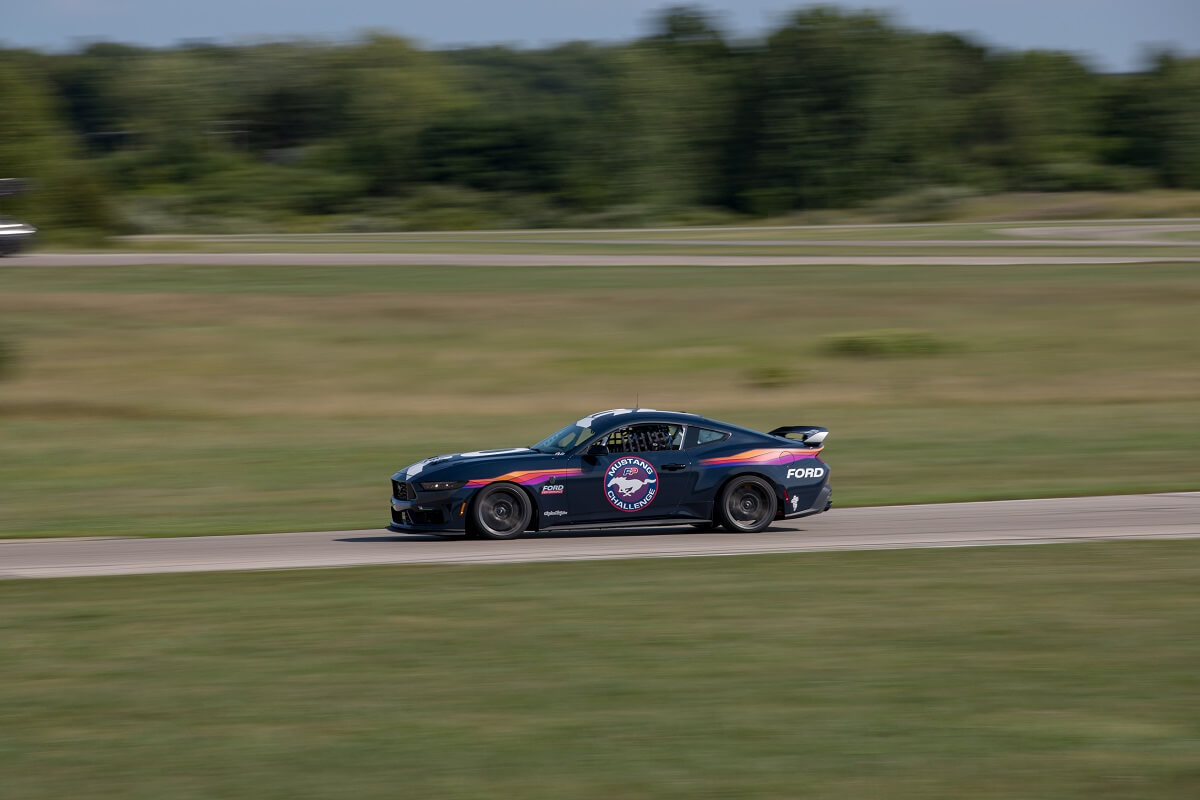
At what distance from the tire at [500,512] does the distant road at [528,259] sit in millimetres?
27409

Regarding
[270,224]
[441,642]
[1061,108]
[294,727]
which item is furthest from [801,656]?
[1061,108]

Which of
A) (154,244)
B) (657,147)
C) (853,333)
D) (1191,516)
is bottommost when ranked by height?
(1191,516)

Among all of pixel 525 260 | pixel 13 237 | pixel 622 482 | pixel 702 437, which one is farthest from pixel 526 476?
pixel 13 237

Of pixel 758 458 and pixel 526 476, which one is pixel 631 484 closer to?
pixel 526 476

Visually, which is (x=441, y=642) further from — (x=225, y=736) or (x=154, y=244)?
(x=154, y=244)

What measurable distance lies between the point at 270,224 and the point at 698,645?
6362 cm

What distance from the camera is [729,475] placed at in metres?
12.6

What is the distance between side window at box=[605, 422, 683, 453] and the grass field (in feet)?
10.3

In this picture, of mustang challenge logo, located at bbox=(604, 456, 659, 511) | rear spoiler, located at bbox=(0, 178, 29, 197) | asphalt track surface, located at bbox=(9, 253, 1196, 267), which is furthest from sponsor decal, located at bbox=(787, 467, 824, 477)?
rear spoiler, located at bbox=(0, 178, 29, 197)

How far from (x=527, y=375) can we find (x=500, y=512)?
12596 mm

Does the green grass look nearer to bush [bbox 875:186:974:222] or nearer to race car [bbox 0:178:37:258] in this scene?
race car [bbox 0:178:37:258]

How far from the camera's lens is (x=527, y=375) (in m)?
24.9

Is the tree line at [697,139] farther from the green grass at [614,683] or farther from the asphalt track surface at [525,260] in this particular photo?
the green grass at [614,683]

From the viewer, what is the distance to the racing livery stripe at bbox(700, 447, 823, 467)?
12578 millimetres
